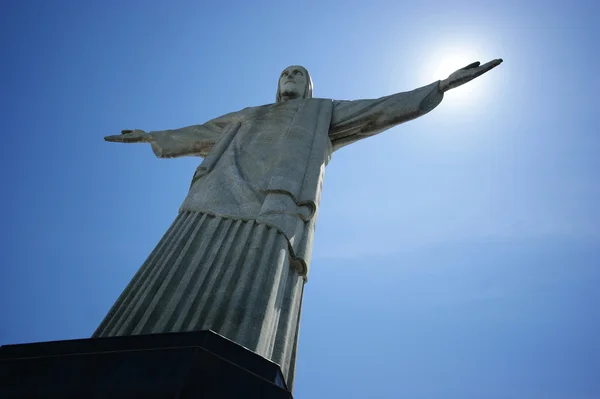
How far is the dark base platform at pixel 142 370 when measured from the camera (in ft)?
8.08

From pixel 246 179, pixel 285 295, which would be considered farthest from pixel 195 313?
pixel 246 179

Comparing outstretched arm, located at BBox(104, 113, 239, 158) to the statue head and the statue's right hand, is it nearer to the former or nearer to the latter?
the statue's right hand

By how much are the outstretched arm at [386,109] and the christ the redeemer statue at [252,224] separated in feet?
0.05

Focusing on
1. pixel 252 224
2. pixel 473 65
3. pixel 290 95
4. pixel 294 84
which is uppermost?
pixel 294 84

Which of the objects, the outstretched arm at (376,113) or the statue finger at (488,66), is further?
the outstretched arm at (376,113)

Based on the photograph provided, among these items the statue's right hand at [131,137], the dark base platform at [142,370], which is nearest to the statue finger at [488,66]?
the statue's right hand at [131,137]

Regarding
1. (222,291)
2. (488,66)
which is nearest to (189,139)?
(222,291)

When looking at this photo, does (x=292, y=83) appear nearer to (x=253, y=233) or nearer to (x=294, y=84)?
(x=294, y=84)

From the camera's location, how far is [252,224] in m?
5.10

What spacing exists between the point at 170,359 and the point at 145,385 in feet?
0.58

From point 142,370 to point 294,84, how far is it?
6624 millimetres

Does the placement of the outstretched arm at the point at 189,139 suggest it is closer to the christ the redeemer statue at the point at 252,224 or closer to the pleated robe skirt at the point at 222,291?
the christ the redeemer statue at the point at 252,224

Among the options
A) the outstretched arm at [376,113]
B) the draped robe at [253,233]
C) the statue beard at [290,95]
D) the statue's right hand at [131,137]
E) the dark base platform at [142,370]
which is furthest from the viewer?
the statue beard at [290,95]

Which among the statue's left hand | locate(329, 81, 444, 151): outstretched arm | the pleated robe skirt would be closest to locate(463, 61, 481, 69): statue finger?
the statue's left hand
